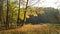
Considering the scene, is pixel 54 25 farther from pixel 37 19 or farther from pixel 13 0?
pixel 13 0

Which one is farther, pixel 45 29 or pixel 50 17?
pixel 50 17

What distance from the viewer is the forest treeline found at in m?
7.56

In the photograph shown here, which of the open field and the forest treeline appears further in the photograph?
the forest treeline

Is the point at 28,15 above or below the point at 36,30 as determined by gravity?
above

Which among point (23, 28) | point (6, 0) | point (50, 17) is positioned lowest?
point (23, 28)

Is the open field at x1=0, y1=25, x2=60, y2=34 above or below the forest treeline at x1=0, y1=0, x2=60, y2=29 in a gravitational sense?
below

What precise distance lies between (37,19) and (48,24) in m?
0.69

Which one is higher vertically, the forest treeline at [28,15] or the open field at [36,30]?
the forest treeline at [28,15]

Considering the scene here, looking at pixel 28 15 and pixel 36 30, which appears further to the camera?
pixel 28 15

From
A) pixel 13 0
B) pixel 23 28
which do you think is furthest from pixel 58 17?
pixel 13 0

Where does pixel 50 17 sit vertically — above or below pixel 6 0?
below

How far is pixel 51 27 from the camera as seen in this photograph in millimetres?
7168

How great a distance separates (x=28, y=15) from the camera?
25.8ft

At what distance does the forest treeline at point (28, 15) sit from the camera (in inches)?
298
